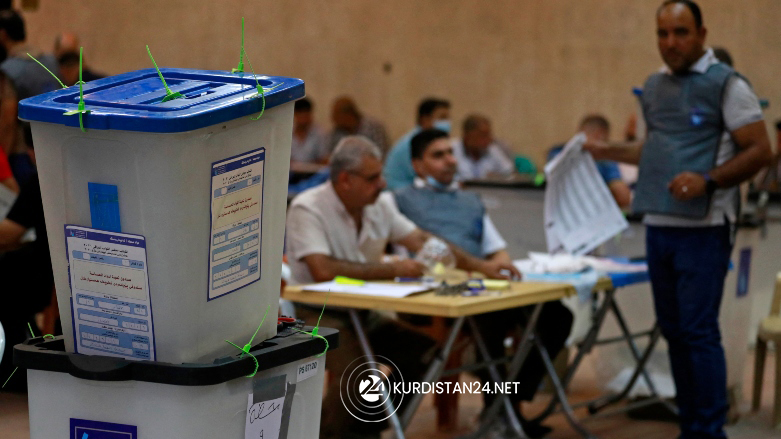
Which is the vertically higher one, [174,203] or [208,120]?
[208,120]

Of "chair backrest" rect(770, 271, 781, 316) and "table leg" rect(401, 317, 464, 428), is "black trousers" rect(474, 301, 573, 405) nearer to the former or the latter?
"table leg" rect(401, 317, 464, 428)

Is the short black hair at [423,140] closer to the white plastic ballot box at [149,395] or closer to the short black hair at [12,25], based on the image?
the short black hair at [12,25]

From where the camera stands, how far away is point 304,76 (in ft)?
35.4

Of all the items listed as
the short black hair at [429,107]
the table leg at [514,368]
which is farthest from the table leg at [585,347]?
the short black hair at [429,107]

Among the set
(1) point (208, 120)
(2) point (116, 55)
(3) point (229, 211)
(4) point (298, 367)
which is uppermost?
(1) point (208, 120)

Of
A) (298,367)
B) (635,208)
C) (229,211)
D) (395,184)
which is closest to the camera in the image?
(229,211)

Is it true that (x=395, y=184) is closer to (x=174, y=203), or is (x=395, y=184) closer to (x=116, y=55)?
(x=174, y=203)

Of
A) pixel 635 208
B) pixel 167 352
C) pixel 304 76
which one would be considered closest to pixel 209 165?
pixel 167 352

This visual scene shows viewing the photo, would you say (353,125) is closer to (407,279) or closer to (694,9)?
(407,279)

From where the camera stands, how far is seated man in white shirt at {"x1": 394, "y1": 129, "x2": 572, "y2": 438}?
154 inches

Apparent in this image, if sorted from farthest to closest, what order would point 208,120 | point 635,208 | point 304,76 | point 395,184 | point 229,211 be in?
point 304,76 → point 395,184 → point 635,208 → point 229,211 → point 208,120

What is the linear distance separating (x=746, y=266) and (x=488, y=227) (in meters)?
1.21

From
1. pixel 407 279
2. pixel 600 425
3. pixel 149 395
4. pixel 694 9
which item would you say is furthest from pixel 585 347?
pixel 149 395

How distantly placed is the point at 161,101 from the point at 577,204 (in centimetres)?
267
